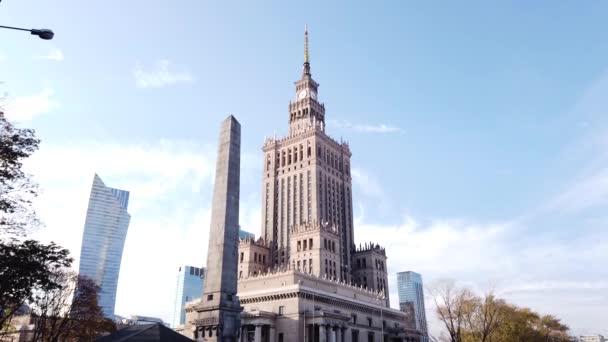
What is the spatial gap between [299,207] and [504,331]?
53.3 metres

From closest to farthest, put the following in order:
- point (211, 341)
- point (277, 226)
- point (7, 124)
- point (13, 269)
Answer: point (7, 124) < point (13, 269) < point (211, 341) < point (277, 226)

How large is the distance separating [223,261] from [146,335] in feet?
25.8

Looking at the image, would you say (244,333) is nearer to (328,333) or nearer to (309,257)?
(328,333)

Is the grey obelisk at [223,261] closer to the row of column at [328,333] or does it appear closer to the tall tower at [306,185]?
the row of column at [328,333]

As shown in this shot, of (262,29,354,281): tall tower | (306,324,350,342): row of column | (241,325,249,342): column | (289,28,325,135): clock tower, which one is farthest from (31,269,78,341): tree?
(289,28,325,135): clock tower

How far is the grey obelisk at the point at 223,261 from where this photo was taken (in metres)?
35.0

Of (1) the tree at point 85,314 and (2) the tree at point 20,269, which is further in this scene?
(1) the tree at point 85,314

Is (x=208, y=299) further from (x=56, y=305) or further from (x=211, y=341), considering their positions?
(x=56, y=305)

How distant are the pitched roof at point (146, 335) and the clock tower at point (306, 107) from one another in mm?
95512

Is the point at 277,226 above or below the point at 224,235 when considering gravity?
above

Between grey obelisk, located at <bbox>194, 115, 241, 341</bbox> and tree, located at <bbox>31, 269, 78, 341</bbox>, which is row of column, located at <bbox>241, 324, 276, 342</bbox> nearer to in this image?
tree, located at <bbox>31, 269, 78, 341</bbox>

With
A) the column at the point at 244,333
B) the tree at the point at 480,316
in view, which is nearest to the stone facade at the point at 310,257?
the column at the point at 244,333

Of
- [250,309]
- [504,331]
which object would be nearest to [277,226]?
[250,309]

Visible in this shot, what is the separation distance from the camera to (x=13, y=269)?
29.6 meters
